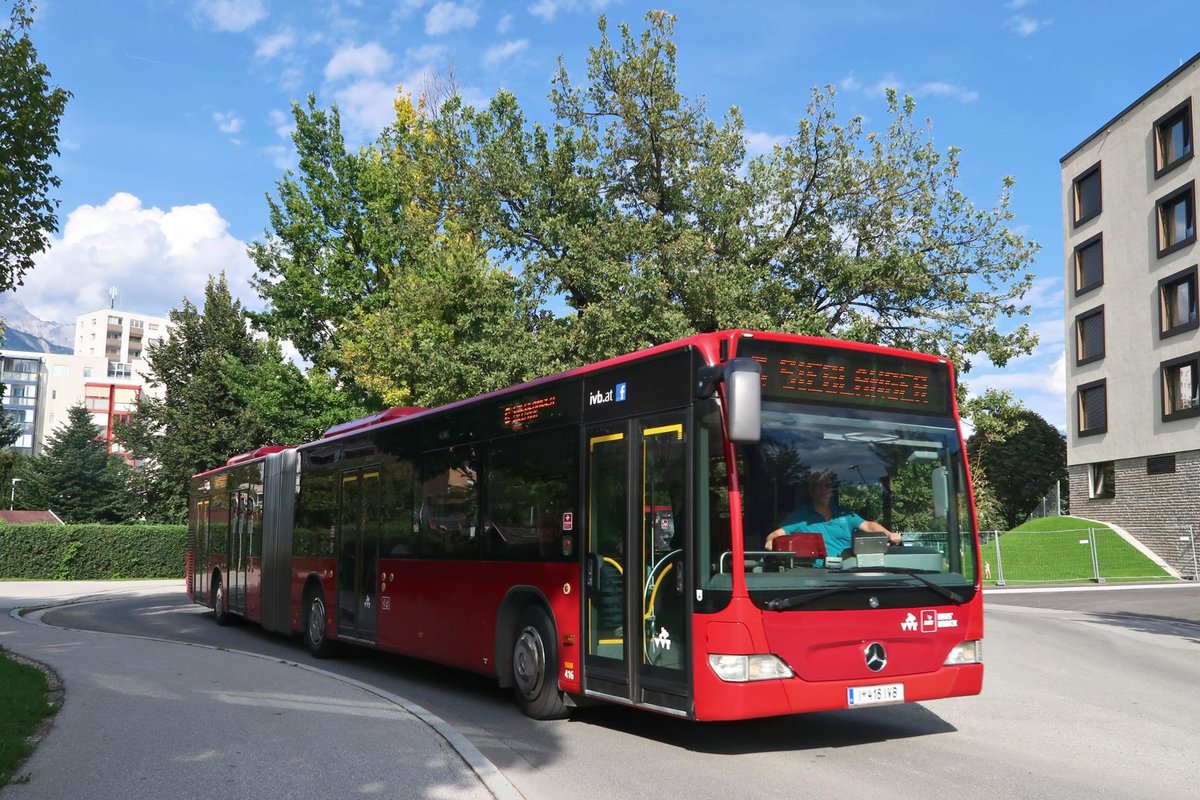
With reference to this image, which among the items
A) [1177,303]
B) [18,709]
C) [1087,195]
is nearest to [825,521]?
[18,709]

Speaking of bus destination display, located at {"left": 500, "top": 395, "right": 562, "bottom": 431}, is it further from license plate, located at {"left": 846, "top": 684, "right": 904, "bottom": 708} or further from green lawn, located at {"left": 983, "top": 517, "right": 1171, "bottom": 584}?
green lawn, located at {"left": 983, "top": 517, "right": 1171, "bottom": 584}

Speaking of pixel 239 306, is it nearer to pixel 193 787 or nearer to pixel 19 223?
pixel 19 223

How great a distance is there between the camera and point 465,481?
1095 cm

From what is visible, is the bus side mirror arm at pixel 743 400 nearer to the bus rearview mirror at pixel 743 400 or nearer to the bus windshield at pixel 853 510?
the bus rearview mirror at pixel 743 400

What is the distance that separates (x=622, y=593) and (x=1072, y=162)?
4528 centimetres

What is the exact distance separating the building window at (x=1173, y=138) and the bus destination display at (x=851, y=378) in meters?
36.4

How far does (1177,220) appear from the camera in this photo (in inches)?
1569

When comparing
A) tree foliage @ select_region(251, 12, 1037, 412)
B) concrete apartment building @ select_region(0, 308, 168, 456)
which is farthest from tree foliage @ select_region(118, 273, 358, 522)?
concrete apartment building @ select_region(0, 308, 168, 456)

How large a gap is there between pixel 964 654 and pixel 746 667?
1985mm

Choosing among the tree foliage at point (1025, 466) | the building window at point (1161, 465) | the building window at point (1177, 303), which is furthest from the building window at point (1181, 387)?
the tree foliage at point (1025, 466)

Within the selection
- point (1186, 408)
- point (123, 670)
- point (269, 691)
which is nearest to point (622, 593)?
point (269, 691)

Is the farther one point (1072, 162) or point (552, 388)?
point (1072, 162)

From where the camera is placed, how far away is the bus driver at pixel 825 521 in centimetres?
737

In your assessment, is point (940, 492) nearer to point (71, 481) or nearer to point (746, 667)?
point (746, 667)
